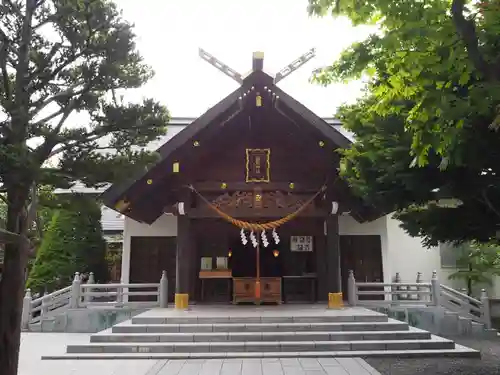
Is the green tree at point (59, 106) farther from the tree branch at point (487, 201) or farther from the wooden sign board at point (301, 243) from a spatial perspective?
the wooden sign board at point (301, 243)

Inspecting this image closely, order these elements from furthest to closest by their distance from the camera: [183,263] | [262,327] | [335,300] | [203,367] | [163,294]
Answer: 1. [163,294]
2. [183,263]
3. [335,300]
4. [262,327]
5. [203,367]

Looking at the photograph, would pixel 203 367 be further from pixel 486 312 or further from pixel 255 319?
pixel 486 312

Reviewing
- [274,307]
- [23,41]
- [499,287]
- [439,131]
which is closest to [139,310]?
[274,307]

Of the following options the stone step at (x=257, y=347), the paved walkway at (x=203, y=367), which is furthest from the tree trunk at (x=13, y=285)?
the stone step at (x=257, y=347)

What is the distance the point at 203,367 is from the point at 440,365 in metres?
4.34

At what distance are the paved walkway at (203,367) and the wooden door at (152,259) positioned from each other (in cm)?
584

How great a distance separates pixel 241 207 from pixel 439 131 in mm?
8183

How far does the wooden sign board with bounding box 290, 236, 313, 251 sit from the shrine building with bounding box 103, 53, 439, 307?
3cm

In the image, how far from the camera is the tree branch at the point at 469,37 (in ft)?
11.6

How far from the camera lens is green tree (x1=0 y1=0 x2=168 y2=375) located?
18.0ft

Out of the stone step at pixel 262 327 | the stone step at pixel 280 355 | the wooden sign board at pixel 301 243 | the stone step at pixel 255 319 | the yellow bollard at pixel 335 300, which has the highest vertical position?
the wooden sign board at pixel 301 243

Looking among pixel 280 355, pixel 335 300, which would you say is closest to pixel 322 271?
pixel 335 300

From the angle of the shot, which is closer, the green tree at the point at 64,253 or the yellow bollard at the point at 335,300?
the yellow bollard at the point at 335,300

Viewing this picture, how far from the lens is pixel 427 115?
378cm
